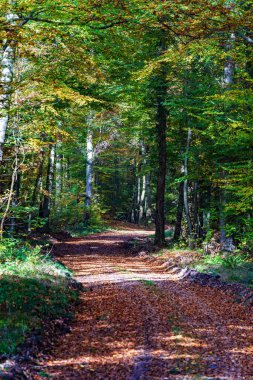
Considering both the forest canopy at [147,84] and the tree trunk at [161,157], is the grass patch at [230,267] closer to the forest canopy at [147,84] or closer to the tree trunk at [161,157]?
the forest canopy at [147,84]

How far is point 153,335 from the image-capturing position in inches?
258

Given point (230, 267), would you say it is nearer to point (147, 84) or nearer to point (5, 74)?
point (5, 74)

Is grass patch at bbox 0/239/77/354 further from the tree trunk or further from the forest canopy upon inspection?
the tree trunk

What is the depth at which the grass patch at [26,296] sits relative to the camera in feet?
18.4

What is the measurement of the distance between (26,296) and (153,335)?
241cm

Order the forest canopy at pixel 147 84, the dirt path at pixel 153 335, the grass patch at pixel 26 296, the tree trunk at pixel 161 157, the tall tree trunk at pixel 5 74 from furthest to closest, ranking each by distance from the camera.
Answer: the tree trunk at pixel 161 157
the tall tree trunk at pixel 5 74
the forest canopy at pixel 147 84
the grass patch at pixel 26 296
the dirt path at pixel 153 335

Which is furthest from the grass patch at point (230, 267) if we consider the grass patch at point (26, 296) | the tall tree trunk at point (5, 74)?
the tall tree trunk at point (5, 74)

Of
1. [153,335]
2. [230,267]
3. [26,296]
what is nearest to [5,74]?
[26,296]

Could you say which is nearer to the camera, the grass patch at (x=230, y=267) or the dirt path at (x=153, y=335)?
the dirt path at (x=153, y=335)

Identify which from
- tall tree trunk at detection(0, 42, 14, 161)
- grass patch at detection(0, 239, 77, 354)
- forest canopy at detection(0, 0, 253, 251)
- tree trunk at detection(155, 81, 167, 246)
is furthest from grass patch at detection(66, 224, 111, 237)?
grass patch at detection(0, 239, 77, 354)

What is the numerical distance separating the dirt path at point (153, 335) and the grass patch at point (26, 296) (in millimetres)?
Result: 495

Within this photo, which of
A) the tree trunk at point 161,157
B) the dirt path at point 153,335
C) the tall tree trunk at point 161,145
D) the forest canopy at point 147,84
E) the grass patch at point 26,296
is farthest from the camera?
the tree trunk at point 161,157

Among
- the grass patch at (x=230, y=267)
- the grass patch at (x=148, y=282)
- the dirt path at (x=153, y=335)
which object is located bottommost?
the dirt path at (x=153, y=335)

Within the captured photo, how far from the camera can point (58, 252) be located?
16.9m
